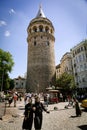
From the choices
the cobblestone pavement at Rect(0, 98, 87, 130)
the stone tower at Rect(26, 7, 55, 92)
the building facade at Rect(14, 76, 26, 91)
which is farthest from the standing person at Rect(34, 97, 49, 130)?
the building facade at Rect(14, 76, 26, 91)

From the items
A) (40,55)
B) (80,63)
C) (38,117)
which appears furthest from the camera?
(80,63)

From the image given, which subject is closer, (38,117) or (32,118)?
(38,117)

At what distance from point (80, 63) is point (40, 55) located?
1024 centimetres

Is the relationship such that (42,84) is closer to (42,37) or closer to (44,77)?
(44,77)

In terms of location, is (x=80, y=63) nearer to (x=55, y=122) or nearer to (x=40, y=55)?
(x=40, y=55)

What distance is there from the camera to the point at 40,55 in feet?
120

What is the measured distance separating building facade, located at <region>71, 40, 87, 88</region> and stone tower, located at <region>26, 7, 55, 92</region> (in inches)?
249

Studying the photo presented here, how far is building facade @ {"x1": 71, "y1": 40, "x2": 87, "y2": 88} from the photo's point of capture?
3547 centimetres

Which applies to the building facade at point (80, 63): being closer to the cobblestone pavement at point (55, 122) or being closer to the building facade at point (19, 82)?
the cobblestone pavement at point (55, 122)

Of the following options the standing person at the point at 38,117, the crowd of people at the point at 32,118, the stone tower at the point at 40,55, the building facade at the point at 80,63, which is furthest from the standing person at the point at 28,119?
the building facade at the point at 80,63

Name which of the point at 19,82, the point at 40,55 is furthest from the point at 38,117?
the point at 19,82

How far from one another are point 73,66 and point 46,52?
9.03 meters

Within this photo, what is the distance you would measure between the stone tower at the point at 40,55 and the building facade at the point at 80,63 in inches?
249

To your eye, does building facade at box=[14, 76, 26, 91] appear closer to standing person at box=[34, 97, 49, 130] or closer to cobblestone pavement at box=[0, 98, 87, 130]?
cobblestone pavement at box=[0, 98, 87, 130]
